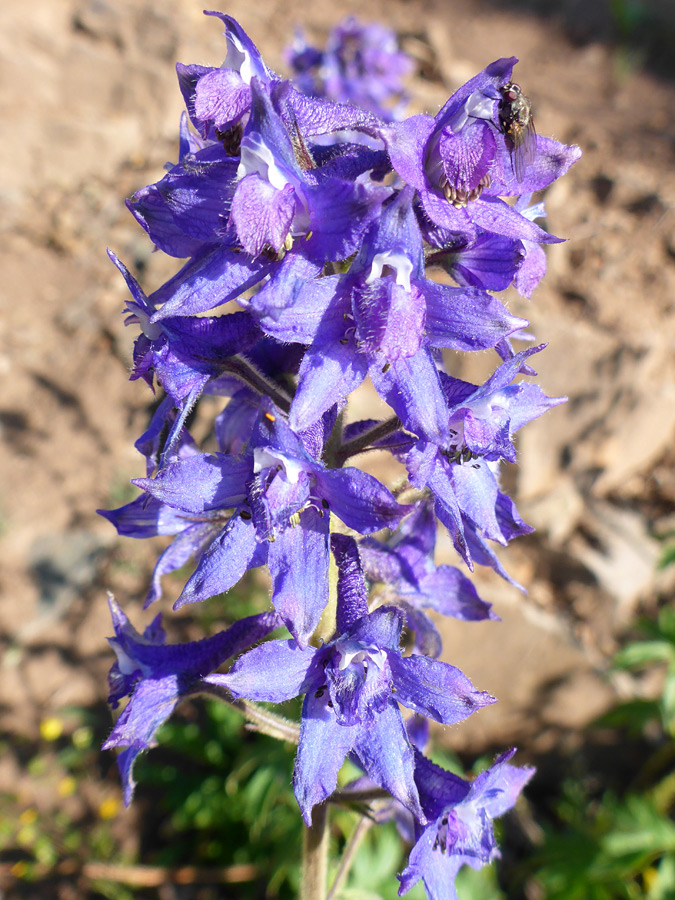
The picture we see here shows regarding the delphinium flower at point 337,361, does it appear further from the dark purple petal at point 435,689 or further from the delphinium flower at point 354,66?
the delphinium flower at point 354,66

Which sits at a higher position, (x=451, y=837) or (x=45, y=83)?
(x=45, y=83)

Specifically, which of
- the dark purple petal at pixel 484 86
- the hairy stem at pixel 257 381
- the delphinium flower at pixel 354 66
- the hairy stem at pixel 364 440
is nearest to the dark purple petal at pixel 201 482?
the hairy stem at pixel 257 381

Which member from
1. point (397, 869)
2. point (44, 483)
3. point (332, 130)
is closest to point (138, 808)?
point (397, 869)

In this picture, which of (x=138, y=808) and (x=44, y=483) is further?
(x=44, y=483)

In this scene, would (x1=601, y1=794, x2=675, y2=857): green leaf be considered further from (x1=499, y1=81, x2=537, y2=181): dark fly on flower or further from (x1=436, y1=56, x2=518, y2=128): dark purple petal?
(x1=436, y1=56, x2=518, y2=128): dark purple petal

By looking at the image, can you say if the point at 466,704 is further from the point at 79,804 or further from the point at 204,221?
the point at 79,804

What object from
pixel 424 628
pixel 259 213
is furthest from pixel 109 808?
pixel 259 213

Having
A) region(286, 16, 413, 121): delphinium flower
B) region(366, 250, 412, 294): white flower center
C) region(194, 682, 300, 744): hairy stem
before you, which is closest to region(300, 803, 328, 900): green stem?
region(194, 682, 300, 744): hairy stem
